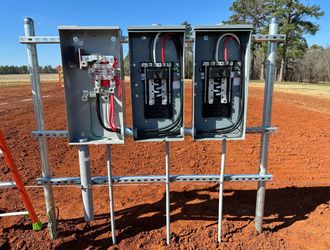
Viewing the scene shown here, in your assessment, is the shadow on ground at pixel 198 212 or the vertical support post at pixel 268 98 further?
the shadow on ground at pixel 198 212

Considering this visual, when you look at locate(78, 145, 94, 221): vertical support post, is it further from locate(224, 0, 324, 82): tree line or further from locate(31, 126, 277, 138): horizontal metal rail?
locate(224, 0, 324, 82): tree line

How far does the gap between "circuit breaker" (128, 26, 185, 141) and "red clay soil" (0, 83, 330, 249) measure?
1.09 meters

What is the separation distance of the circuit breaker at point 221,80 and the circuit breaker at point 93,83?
71 centimetres

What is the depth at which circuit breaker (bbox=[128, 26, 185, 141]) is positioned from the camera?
237 cm

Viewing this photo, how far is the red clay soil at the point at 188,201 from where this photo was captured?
275cm

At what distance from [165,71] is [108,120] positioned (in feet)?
2.30

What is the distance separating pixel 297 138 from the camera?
5750 millimetres

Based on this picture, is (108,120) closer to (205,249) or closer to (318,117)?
(205,249)

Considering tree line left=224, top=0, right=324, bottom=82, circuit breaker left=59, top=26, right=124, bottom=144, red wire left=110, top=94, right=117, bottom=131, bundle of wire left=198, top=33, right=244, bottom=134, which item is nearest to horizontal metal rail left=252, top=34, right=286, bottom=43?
bundle of wire left=198, top=33, right=244, bottom=134

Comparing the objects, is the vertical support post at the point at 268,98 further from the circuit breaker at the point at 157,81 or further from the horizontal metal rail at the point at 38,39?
the horizontal metal rail at the point at 38,39

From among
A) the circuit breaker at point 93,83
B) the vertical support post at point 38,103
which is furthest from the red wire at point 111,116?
the vertical support post at point 38,103

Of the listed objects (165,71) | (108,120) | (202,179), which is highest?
(165,71)

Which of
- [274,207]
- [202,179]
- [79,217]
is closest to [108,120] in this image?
[202,179]

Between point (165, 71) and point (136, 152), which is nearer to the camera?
point (165, 71)
